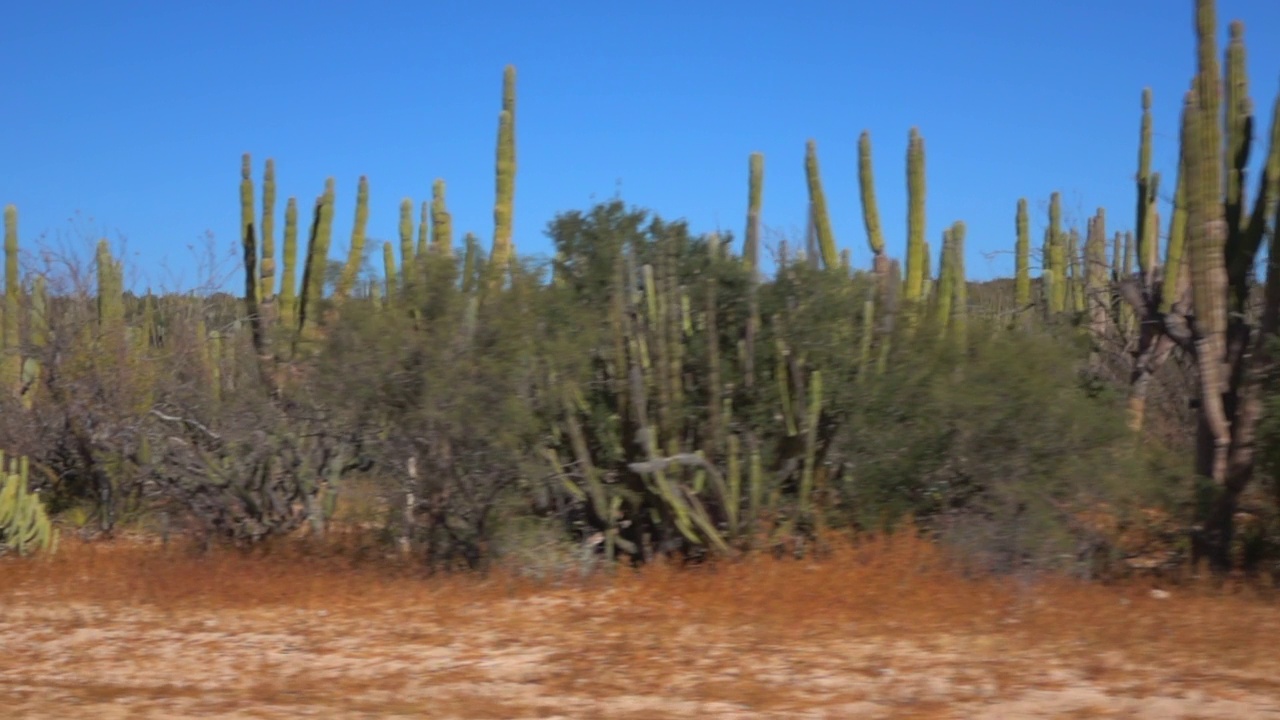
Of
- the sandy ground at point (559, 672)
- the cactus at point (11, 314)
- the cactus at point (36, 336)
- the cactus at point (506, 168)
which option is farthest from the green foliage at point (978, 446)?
the cactus at point (11, 314)

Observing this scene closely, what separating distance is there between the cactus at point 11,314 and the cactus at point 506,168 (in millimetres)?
7127

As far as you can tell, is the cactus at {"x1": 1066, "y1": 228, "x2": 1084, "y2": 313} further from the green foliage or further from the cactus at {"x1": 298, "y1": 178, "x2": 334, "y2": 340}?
the cactus at {"x1": 298, "y1": 178, "x2": 334, "y2": 340}

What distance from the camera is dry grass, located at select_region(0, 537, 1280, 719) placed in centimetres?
758

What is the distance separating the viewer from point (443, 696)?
308 inches

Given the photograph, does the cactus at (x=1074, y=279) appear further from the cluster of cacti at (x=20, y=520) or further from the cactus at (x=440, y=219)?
the cluster of cacti at (x=20, y=520)

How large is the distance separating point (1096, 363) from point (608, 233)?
8.56 m

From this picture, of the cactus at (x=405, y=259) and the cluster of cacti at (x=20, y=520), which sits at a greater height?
the cactus at (x=405, y=259)

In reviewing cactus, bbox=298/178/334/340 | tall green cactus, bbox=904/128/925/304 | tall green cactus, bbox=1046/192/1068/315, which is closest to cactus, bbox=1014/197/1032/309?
tall green cactus, bbox=1046/192/1068/315

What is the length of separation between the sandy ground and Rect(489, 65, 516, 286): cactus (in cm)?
548

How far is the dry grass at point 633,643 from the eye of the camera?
24.9 feet

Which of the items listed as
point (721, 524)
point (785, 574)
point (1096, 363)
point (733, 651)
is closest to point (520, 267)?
point (721, 524)

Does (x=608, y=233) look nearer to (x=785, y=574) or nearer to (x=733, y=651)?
(x=785, y=574)

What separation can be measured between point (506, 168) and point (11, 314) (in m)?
8.67

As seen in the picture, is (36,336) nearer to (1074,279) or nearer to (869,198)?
(869,198)
